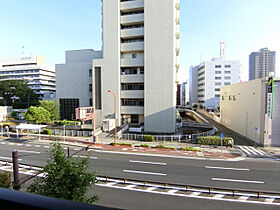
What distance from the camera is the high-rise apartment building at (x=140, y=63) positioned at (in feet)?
112

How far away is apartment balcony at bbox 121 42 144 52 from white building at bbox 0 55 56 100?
6037cm

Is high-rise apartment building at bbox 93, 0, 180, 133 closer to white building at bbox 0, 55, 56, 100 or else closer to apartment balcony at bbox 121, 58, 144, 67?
apartment balcony at bbox 121, 58, 144, 67

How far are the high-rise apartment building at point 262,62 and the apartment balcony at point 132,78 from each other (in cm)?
19581

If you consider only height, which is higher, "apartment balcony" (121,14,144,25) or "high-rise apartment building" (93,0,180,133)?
"apartment balcony" (121,14,144,25)

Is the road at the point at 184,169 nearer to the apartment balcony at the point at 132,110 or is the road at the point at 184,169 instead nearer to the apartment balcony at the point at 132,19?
the apartment balcony at the point at 132,110

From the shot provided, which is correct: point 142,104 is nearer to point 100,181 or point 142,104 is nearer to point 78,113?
point 78,113

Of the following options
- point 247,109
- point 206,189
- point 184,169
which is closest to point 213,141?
point 247,109

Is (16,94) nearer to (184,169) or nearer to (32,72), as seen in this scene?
(32,72)

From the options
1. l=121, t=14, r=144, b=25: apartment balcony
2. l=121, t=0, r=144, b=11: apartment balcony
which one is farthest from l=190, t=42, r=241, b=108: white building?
l=121, t=0, r=144, b=11: apartment balcony

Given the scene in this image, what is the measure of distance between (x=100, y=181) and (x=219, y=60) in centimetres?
8603

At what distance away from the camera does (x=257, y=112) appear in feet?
84.4

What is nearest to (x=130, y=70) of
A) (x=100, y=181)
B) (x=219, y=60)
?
(x=100, y=181)

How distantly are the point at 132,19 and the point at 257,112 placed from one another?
1258 inches

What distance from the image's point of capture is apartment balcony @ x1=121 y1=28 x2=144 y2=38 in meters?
36.6
